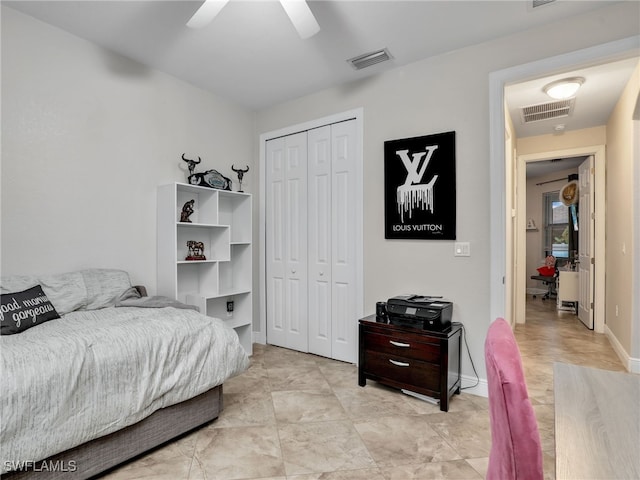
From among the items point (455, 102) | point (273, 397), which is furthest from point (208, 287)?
point (455, 102)

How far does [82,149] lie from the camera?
2.72 metres

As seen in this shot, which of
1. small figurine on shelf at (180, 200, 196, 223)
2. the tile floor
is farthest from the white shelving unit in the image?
the tile floor

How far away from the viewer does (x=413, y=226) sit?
308cm

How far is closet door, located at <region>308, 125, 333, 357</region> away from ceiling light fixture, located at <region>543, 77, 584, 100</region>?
2.13m

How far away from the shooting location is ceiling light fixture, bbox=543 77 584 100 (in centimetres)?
336

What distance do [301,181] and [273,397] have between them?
6.83ft

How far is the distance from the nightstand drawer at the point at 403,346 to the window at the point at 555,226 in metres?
7.32

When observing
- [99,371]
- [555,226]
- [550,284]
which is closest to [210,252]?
[99,371]

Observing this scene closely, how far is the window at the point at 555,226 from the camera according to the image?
8.20 m

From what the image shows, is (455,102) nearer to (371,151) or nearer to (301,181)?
(371,151)

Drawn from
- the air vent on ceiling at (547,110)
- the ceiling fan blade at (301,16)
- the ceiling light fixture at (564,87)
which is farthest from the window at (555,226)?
the ceiling fan blade at (301,16)

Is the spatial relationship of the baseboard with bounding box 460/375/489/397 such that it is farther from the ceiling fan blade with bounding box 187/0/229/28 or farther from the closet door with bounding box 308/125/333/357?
the ceiling fan blade with bounding box 187/0/229/28

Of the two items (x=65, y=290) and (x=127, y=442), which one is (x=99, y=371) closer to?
(x=127, y=442)

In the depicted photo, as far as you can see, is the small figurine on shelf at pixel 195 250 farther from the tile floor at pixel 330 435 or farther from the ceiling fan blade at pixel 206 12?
the ceiling fan blade at pixel 206 12
